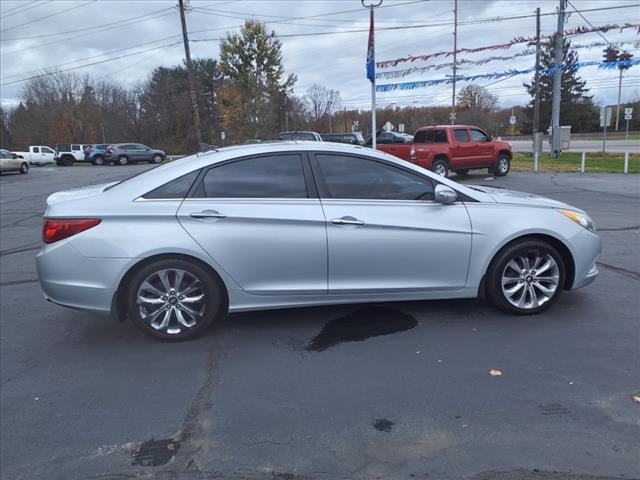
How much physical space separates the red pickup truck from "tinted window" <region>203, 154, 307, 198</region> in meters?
13.5

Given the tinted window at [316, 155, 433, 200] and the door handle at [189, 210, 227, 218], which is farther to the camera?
the tinted window at [316, 155, 433, 200]

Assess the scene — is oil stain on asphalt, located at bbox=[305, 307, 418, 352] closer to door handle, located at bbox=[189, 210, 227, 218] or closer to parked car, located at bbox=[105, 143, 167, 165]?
door handle, located at bbox=[189, 210, 227, 218]

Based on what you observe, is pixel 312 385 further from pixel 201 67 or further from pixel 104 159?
pixel 201 67

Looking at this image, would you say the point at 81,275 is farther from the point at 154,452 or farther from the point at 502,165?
A: the point at 502,165

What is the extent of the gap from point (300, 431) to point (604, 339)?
8.67 feet

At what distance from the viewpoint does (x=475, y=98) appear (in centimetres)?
8062

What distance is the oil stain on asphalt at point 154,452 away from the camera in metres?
2.67

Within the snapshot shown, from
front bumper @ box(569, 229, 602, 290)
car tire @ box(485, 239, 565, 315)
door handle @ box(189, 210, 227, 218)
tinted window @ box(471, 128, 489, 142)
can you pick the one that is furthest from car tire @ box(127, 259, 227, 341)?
tinted window @ box(471, 128, 489, 142)

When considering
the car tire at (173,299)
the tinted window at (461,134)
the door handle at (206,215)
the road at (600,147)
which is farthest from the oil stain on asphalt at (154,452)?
the road at (600,147)

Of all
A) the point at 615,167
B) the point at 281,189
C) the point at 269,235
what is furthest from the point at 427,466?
the point at 615,167

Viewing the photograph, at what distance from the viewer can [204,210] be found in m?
4.03

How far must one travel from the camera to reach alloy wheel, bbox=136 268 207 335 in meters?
4.03

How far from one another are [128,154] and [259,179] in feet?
130

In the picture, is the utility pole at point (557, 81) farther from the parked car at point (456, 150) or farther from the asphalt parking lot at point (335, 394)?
the asphalt parking lot at point (335, 394)
